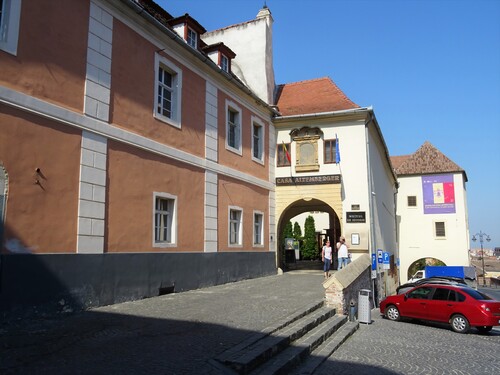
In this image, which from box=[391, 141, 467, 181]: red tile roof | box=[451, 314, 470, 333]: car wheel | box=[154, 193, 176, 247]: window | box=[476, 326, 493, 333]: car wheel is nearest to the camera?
box=[154, 193, 176, 247]: window

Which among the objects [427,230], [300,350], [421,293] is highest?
[427,230]

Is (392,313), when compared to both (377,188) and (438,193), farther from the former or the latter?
(438,193)

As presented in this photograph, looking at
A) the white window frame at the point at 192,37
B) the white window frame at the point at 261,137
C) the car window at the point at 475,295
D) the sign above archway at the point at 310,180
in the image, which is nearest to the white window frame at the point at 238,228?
the white window frame at the point at 261,137

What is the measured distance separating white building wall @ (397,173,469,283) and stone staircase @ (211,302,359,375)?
35.5 m

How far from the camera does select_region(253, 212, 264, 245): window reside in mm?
19391

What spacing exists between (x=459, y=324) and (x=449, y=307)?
0.64 metres

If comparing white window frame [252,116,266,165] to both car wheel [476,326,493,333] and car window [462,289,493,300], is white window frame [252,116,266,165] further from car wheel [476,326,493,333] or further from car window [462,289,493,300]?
car wheel [476,326,493,333]

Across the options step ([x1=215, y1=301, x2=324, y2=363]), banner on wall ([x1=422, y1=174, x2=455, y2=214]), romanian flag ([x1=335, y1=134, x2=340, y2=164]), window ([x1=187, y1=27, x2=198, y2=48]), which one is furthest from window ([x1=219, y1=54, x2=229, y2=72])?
banner on wall ([x1=422, y1=174, x2=455, y2=214])

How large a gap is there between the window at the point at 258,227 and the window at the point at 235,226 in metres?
1.51

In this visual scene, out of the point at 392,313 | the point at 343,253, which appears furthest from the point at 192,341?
the point at 343,253

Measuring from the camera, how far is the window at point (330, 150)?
21.2m

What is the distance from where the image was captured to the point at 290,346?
8.31 metres

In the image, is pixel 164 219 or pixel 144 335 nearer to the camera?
pixel 144 335

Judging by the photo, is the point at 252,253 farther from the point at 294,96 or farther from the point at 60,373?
the point at 60,373
